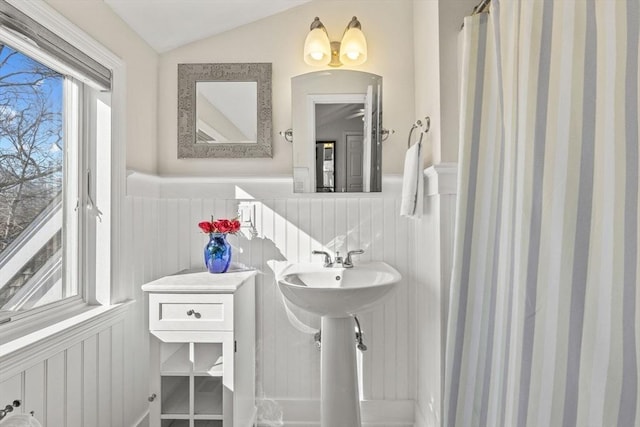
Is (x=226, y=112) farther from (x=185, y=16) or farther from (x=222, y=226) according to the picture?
(x=222, y=226)

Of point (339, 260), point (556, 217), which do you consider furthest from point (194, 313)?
point (556, 217)

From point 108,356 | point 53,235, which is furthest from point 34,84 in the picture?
point 108,356

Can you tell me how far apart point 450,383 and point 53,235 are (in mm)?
1602

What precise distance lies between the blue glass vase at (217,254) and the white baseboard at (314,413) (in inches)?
30.9

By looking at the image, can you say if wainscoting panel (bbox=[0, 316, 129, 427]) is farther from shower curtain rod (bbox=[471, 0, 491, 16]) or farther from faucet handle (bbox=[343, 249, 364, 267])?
Result: shower curtain rod (bbox=[471, 0, 491, 16])

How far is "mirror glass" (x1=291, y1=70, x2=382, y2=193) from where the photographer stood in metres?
2.09

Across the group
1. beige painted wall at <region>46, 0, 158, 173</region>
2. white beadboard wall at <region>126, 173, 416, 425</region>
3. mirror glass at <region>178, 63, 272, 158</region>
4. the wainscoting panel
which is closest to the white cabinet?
the wainscoting panel

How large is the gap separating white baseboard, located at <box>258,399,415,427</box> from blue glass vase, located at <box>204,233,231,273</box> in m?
0.78

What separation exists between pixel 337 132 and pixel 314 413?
60.1 inches

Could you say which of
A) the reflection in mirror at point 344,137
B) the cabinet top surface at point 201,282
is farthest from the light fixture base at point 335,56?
the cabinet top surface at point 201,282

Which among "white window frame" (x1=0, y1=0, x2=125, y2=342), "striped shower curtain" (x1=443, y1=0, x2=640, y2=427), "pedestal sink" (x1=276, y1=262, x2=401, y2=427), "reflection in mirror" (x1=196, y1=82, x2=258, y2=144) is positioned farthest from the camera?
"reflection in mirror" (x1=196, y1=82, x2=258, y2=144)

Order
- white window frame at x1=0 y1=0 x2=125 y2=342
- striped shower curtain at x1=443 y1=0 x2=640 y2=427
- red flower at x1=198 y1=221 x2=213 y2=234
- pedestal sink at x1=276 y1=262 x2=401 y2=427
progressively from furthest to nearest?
red flower at x1=198 y1=221 x2=213 y2=234 → white window frame at x1=0 y1=0 x2=125 y2=342 → pedestal sink at x1=276 y1=262 x2=401 y2=427 → striped shower curtain at x1=443 y1=0 x2=640 y2=427

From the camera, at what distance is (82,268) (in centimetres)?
A: 169

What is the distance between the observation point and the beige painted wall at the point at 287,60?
2.10 m
